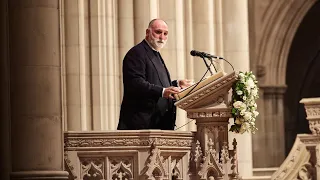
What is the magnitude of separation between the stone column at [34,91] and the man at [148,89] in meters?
1.69

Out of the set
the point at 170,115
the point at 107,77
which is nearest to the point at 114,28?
the point at 107,77

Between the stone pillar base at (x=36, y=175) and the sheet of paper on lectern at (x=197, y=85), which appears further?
the sheet of paper on lectern at (x=197, y=85)

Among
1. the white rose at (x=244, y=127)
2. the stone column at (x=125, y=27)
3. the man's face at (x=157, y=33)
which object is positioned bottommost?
the white rose at (x=244, y=127)

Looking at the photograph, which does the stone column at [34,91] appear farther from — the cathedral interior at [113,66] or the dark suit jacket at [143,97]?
the dark suit jacket at [143,97]

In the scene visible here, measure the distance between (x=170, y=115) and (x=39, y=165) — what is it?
233 cm

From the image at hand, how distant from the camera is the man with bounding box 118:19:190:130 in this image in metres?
13.9

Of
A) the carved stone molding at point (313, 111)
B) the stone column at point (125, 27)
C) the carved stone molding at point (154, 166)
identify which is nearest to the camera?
the carved stone molding at point (154, 166)

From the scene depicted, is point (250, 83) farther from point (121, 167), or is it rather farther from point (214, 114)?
point (121, 167)

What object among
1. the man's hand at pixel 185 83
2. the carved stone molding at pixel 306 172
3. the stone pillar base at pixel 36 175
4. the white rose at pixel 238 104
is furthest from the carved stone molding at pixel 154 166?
the carved stone molding at pixel 306 172

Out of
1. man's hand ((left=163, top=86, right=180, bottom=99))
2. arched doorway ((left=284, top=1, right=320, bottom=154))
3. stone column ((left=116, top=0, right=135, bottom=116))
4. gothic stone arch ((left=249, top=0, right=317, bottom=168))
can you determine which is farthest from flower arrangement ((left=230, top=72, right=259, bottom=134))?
arched doorway ((left=284, top=1, right=320, bottom=154))

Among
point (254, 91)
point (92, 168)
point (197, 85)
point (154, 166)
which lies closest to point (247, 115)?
point (254, 91)

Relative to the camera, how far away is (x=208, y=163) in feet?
44.9

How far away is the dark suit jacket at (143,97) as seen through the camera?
13953 mm

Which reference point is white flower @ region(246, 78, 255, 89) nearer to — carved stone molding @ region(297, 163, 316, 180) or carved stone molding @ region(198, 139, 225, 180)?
carved stone molding @ region(198, 139, 225, 180)
